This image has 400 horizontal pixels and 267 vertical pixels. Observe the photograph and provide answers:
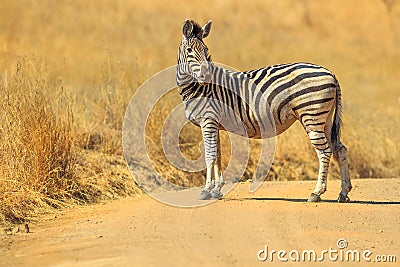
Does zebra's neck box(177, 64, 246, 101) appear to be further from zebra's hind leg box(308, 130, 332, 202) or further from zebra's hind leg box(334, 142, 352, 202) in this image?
zebra's hind leg box(334, 142, 352, 202)

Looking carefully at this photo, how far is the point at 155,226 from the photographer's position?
25.2 ft

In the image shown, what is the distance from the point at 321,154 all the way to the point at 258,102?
1.08m

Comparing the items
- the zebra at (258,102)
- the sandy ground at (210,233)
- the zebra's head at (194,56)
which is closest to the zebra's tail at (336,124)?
the zebra at (258,102)

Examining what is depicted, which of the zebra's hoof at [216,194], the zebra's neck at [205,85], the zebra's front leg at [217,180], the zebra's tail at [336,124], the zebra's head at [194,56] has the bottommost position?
the zebra's hoof at [216,194]

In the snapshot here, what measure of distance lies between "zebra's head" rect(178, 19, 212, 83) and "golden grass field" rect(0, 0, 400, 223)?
212 centimetres

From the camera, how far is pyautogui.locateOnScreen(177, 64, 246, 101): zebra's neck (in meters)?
9.23

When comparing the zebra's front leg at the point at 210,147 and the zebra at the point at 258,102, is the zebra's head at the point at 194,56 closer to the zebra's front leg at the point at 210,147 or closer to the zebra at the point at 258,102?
the zebra at the point at 258,102

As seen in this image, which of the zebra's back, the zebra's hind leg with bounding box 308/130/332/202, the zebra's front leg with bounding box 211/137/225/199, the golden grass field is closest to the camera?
the zebra's back

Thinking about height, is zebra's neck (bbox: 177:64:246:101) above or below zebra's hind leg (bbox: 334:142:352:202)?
above

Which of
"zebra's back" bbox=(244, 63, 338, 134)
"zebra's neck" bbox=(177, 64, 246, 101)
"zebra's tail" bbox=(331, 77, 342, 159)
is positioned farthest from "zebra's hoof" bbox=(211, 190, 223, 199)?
"zebra's tail" bbox=(331, 77, 342, 159)

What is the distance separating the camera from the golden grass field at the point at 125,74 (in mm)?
9516

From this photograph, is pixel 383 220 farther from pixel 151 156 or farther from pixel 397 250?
pixel 151 156

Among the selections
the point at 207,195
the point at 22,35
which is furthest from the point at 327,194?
the point at 22,35

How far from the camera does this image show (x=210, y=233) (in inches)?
286
